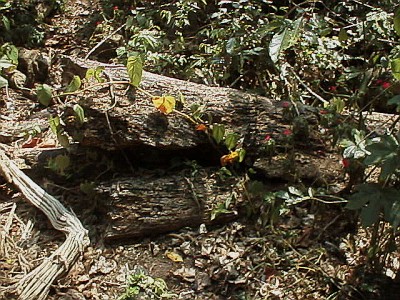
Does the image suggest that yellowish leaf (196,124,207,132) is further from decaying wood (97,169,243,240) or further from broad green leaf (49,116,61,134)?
broad green leaf (49,116,61,134)

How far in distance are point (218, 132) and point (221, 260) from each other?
540mm

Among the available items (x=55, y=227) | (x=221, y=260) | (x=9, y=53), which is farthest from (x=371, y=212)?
(x=9, y=53)

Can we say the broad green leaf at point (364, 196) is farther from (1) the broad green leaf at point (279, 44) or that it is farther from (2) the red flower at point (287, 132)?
(2) the red flower at point (287, 132)

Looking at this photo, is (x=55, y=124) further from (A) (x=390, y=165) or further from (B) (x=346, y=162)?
(A) (x=390, y=165)

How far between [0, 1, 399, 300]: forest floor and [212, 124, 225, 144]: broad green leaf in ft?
1.21

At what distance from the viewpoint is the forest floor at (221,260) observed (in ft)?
7.98

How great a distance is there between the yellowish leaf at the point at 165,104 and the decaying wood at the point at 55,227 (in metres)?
0.58

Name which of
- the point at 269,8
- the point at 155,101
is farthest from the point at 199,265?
the point at 269,8

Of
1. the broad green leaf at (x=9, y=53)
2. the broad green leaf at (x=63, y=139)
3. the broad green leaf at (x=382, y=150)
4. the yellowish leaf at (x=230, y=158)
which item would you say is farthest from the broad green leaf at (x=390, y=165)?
the broad green leaf at (x=9, y=53)

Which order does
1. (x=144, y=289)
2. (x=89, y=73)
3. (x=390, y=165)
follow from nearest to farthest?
(x=390, y=165)
(x=144, y=289)
(x=89, y=73)

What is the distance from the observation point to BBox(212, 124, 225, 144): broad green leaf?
2.71m

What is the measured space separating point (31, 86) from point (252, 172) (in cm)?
169

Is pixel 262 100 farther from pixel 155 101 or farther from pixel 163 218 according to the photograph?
pixel 163 218

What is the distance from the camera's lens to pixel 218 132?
2.72 meters
